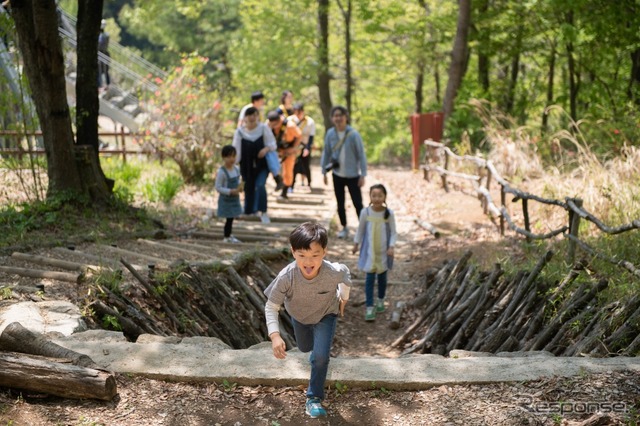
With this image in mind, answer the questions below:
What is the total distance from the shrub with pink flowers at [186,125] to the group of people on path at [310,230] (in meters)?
1.83

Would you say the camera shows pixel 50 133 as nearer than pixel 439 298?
No

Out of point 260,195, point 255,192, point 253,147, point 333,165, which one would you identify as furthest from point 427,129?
point 253,147

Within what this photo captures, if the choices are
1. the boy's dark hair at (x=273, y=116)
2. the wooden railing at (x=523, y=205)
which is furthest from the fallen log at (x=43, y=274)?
the boy's dark hair at (x=273, y=116)

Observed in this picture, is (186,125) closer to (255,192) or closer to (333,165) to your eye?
(255,192)

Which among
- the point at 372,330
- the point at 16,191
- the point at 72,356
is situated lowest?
the point at 372,330

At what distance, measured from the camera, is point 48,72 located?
892 centimetres

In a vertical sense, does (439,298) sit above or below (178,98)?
below

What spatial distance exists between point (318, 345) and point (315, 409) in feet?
1.19

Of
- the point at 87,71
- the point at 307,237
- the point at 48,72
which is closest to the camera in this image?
the point at 307,237

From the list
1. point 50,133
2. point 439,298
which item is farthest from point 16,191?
point 439,298

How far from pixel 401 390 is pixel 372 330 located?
132 inches

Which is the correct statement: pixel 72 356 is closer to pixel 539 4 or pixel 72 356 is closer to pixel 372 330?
pixel 372 330

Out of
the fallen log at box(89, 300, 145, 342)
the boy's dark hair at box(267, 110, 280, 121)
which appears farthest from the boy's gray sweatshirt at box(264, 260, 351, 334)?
the boy's dark hair at box(267, 110, 280, 121)

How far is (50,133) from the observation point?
9.25m
